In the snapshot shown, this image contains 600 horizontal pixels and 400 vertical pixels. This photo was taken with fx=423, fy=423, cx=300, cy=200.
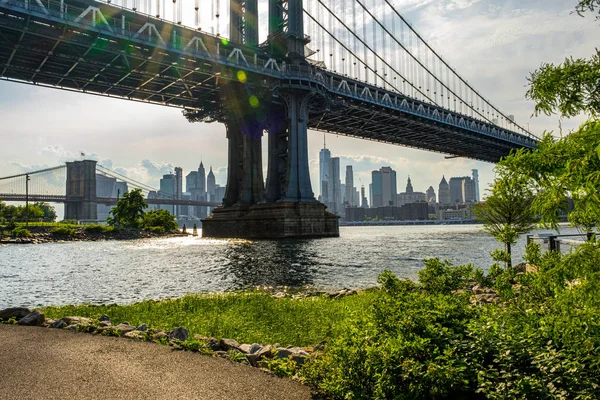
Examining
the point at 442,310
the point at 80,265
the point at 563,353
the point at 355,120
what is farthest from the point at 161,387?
the point at 355,120

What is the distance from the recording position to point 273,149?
2677 inches

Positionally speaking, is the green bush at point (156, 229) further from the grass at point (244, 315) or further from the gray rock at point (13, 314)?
the gray rock at point (13, 314)

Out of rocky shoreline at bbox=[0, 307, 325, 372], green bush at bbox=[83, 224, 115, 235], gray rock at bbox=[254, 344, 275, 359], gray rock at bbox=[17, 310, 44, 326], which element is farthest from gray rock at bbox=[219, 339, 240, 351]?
green bush at bbox=[83, 224, 115, 235]

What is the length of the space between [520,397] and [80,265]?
1247 inches

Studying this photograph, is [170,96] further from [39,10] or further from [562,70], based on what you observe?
[562,70]

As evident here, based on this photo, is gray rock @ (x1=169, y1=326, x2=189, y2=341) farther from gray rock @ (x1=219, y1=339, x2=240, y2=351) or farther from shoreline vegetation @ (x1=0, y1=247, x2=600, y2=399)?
gray rock @ (x1=219, y1=339, x2=240, y2=351)

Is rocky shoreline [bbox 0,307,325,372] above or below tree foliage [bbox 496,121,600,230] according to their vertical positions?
below

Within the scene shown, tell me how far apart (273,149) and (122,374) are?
206 feet

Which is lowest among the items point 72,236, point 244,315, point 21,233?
point 244,315

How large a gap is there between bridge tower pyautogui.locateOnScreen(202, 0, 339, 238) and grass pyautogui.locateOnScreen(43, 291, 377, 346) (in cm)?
4374

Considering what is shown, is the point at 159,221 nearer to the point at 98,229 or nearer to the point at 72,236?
the point at 98,229

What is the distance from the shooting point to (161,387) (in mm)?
5715

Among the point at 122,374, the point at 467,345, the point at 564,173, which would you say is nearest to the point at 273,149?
the point at 122,374

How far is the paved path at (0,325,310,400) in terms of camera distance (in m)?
5.50
